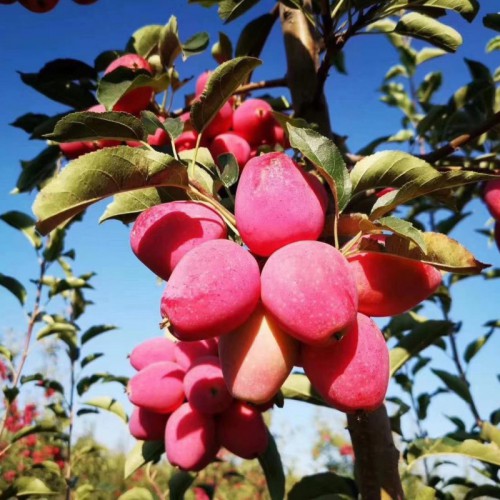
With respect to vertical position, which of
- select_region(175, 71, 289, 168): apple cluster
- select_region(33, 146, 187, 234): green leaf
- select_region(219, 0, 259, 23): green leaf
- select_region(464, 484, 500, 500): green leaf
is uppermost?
select_region(219, 0, 259, 23): green leaf

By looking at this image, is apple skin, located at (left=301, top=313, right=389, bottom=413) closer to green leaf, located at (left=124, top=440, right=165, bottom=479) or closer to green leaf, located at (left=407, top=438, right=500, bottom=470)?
green leaf, located at (left=407, top=438, right=500, bottom=470)

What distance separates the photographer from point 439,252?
0.76 meters

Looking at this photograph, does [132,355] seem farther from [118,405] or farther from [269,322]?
[118,405]

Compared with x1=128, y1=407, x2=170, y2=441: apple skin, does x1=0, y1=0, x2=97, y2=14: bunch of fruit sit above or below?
above

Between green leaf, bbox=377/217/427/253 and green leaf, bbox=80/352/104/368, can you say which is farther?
green leaf, bbox=80/352/104/368

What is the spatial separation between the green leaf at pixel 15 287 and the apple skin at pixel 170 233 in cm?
253

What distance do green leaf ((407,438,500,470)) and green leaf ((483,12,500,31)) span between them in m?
1.26

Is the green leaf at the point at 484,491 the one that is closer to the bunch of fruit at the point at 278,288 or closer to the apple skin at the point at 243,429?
the apple skin at the point at 243,429

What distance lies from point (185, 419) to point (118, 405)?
1477 mm

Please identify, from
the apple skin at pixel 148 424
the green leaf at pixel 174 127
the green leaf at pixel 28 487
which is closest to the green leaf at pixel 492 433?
the apple skin at pixel 148 424

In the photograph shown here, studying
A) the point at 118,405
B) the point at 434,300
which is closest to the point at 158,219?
the point at 118,405

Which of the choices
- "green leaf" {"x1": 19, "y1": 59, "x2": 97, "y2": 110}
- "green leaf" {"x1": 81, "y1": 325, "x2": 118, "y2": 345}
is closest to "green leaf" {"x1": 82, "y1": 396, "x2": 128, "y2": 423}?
"green leaf" {"x1": 81, "y1": 325, "x2": 118, "y2": 345}

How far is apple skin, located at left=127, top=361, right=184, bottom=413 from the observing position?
130 centimetres

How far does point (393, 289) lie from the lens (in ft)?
2.59
